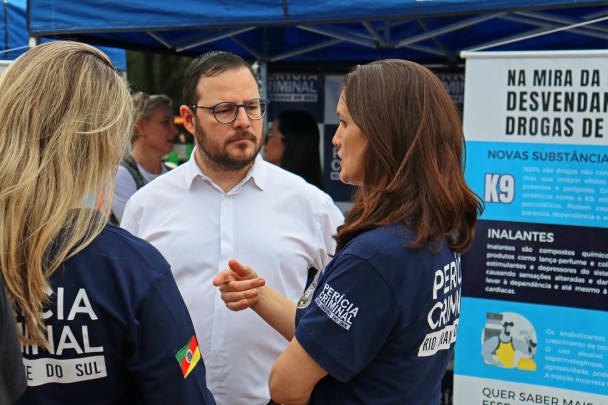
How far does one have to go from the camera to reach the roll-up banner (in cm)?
293

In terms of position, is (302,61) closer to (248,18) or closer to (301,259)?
(248,18)

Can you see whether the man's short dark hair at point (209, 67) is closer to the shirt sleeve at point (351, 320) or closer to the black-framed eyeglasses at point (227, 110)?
the black-framed eyeglasses at point (227, 110)

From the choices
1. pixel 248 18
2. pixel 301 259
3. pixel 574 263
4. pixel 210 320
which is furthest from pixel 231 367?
pixel 248 18


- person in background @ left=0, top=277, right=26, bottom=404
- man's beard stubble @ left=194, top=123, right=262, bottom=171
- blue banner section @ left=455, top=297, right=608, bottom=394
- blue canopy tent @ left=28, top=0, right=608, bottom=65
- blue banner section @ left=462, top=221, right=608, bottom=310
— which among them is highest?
blue canopy tent @ left=28, top=0, right=608, bottom=65

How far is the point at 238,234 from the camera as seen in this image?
2311mm

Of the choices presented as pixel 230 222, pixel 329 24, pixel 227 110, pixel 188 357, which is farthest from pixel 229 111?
pixel 329 24

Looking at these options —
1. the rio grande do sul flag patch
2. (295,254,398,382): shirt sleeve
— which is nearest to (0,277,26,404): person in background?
the rio grande do sul flag patch

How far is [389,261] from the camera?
4.50ft

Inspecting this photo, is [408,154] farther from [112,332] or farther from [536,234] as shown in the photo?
A: [536,234]

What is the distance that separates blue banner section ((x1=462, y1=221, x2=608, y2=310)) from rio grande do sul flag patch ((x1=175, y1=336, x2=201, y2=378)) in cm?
202

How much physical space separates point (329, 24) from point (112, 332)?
131 inches

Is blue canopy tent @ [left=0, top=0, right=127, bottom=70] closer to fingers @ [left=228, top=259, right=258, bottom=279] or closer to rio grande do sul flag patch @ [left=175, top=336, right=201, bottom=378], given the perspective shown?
fingers @ [left=228, top=259, right=258, bottom=279]

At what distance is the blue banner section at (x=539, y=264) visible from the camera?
2947 millimetres

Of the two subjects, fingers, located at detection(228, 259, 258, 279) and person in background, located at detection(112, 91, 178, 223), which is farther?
person in background, located at detection(112, 91, 178, 223)
